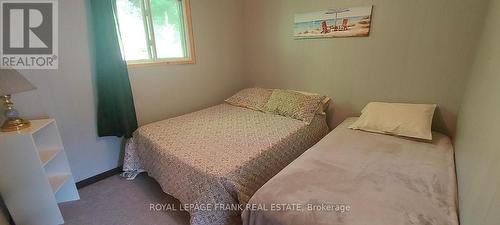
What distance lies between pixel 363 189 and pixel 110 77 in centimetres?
218

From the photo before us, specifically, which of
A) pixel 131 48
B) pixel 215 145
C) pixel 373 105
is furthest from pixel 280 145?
pixel 131 48

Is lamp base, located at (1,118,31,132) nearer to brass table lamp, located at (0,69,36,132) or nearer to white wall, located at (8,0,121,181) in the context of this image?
brass table lamp, located at (0,69,36,132)

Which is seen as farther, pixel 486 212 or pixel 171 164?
pixel 171 164

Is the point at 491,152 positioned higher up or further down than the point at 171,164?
higher up

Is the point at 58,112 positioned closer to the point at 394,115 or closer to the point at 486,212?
the point at 486,212

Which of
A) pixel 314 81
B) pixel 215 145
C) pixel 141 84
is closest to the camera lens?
pixel 215 145

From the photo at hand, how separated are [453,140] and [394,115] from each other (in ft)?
1.61

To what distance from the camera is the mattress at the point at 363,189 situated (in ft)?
3.35

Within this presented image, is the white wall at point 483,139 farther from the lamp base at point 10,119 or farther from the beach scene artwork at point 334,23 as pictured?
the lamp base at point 10,119

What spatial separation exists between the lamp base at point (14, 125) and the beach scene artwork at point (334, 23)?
8.60ft

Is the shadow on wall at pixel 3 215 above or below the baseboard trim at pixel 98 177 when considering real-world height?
above

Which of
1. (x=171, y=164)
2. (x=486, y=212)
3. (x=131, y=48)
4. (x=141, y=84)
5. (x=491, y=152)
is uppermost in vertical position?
(x=131, y=48)

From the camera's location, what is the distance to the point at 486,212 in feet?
2.61
